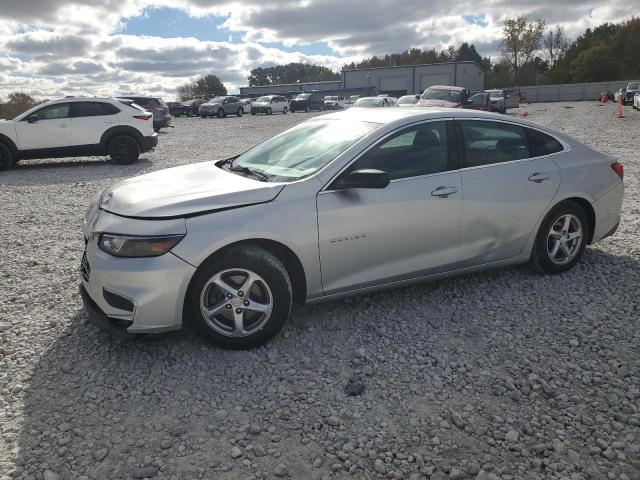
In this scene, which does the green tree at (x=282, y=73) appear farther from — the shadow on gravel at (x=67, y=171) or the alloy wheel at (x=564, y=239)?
the alloy wheel at (x=564, y=239)

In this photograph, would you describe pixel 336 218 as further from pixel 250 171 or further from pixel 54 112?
pixel 54 112

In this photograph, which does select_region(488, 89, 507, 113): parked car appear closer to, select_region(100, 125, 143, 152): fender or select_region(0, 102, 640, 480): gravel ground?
select_region(100, 125, 143, 152): fender

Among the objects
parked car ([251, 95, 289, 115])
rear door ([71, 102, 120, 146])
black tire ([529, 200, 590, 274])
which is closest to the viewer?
black tire ([529, 200, 590, 274])

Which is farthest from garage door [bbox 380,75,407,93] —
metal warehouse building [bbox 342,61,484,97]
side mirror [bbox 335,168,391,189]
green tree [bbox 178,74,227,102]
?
side mirror [bbox 335,168,391,189]

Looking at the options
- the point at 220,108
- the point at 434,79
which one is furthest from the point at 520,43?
the point at 220,108

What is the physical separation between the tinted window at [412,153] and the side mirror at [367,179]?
0.60 ft

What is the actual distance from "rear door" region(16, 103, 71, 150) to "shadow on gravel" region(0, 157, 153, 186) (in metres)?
0.63

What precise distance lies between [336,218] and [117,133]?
422 inches

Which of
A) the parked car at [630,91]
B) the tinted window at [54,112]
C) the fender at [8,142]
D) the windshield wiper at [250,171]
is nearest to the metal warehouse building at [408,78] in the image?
the parked car at [630,91]

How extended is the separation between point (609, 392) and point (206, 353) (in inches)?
98.5

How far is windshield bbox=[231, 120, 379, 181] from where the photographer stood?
12.7 feet

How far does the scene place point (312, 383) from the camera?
10.5 feet

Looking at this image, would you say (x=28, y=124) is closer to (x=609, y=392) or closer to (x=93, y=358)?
(x=93, y=358)

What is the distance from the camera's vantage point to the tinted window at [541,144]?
4566mm
